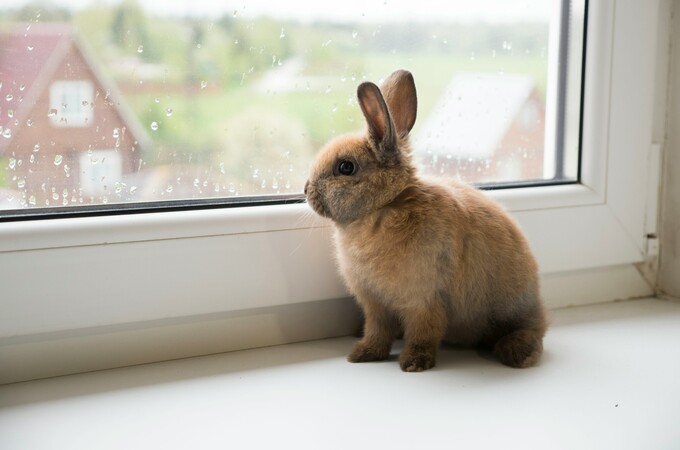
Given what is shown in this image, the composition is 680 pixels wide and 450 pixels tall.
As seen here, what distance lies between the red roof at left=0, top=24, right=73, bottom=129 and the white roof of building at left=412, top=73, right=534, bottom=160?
59 cm

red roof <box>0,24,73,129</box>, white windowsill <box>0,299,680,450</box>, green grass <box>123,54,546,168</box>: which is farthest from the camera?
green grass <box>123,54,546,168</box>

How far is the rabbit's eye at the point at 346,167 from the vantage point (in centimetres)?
105

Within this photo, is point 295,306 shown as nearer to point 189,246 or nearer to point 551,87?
point 189,246

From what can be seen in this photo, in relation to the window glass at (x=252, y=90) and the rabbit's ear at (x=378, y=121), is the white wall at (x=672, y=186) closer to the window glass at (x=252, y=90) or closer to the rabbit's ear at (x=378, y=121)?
the window glass at (x=252, y=90)

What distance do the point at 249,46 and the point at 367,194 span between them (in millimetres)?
297

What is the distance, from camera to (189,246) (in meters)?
1.09

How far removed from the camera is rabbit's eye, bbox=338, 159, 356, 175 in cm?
105

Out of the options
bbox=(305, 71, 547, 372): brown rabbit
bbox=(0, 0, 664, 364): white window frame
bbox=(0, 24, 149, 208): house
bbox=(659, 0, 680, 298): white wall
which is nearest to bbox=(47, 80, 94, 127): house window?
bbox=(0, 24, 149, 208): house

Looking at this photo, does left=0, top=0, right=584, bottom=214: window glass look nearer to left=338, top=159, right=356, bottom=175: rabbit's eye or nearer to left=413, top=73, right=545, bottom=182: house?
left=413, top=73, right=545, bottom=182: house

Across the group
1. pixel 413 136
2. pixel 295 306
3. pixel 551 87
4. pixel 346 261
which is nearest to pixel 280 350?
pixel 295 306

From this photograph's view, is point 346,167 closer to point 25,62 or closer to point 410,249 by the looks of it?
point 410,249

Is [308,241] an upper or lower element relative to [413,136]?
lower

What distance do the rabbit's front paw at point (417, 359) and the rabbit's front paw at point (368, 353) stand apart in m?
0.04

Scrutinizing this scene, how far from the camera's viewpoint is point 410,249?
3.38 feet
